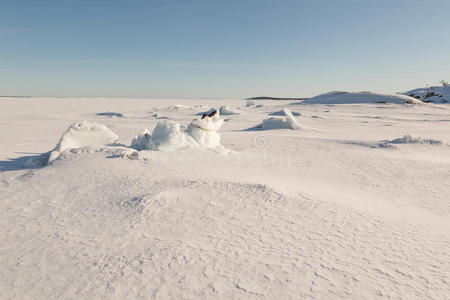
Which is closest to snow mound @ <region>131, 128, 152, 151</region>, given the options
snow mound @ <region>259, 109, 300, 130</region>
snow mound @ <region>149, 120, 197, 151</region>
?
snow mound @ <region>149, 120, 197, 151</region>

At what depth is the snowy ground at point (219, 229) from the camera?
991mm

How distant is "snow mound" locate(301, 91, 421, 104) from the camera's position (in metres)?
9.27

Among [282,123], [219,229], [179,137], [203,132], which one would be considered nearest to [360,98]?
[282,123]

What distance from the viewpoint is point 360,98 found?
992 cm

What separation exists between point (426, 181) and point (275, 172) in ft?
3.43

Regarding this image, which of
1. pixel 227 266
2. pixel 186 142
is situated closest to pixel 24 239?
pixel 227 266

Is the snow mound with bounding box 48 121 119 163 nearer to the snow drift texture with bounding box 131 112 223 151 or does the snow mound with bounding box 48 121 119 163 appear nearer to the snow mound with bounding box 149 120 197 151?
the snow drift texture with bounding box 131 112 223 151

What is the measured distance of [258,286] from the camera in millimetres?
966

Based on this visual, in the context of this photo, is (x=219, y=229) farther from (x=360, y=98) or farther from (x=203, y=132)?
(x=360, y=98)

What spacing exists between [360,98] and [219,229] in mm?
9896

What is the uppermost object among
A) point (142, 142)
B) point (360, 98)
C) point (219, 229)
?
point (360, 98)

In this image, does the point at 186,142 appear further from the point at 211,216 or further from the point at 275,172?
the point at 211,216

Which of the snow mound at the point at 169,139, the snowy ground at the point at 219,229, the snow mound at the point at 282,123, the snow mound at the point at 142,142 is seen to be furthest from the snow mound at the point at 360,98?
the snow mound at the point at 142,142

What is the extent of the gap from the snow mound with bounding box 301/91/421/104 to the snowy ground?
7.76 metres
